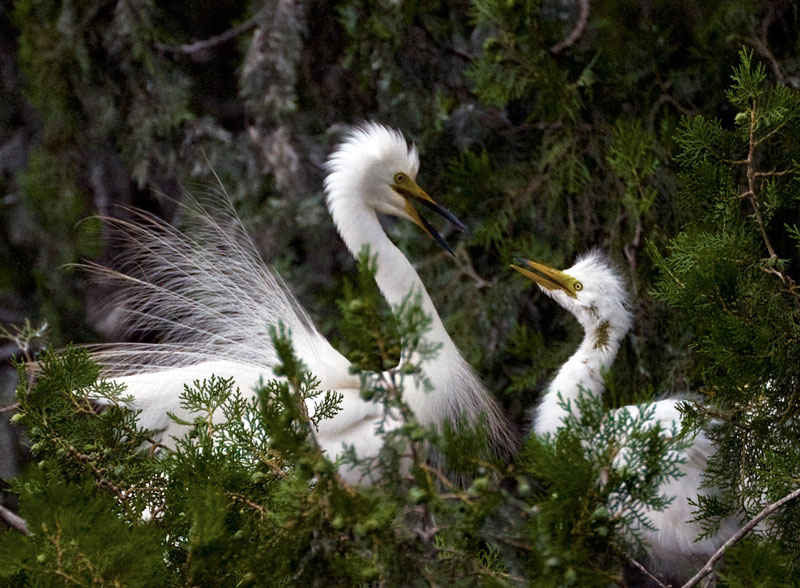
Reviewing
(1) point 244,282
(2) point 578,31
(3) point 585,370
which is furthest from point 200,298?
(2) point 578,31

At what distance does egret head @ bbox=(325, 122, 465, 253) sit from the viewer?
2268 millimetres

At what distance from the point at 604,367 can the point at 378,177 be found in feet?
2.37

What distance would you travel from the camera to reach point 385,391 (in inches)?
33.3

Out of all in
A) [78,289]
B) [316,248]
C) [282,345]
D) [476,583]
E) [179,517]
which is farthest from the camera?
[78,289]

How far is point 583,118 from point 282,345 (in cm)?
187

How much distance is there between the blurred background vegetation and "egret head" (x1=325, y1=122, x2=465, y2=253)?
0.64ft

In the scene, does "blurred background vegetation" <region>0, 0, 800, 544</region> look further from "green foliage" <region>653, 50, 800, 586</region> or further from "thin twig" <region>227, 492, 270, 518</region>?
"thin twig" <region>227, 492, 270, 518</region>

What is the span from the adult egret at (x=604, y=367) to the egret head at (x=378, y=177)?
31cm

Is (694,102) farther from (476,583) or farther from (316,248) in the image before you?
(476,583)

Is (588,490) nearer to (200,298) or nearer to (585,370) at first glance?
(585,370)

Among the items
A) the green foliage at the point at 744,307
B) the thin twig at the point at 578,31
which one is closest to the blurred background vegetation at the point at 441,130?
the thin twig at the point at 578,31

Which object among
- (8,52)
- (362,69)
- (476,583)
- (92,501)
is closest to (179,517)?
(92,501)

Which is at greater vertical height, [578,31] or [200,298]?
[578,31]

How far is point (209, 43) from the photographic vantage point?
2.93 meters
